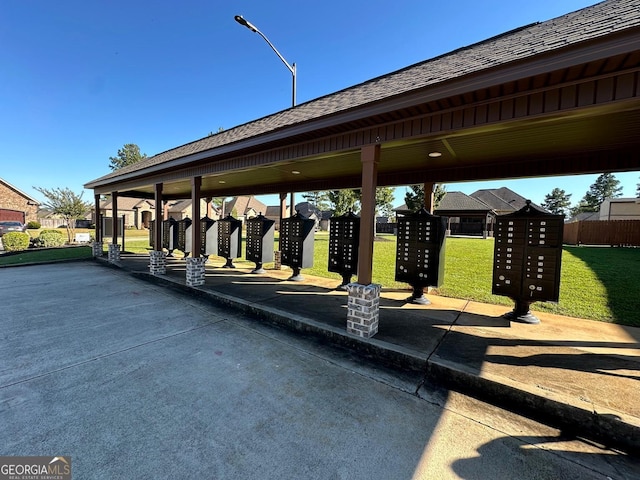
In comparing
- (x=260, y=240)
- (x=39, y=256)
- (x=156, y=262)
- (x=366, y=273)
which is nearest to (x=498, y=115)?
(x=366, y=273)

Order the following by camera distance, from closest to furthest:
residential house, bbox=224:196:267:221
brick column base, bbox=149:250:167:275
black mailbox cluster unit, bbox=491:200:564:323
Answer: black mailbox cluster unit, bbox=491:200:564:323
brick column base, bbox=149:250:167:275
residential house, bbox=224:196:267:221

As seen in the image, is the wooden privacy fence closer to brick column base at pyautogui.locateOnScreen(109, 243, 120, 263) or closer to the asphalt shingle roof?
the asphalt shingle roof

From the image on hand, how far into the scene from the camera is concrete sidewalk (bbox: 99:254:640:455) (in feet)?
8.60

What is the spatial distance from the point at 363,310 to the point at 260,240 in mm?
5825

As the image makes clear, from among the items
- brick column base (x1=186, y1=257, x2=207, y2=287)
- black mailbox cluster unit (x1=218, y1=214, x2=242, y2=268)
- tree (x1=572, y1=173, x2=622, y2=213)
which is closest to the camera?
brick column base (x1=186, y1=257, x2=207, y2=287)

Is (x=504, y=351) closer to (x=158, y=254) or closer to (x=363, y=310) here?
(x=363, y=310)

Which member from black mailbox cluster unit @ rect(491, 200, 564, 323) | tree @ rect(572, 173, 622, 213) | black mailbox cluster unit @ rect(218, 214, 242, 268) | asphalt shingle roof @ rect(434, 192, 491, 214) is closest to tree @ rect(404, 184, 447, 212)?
asphalt shingle roof @ rect(434, 192, 491, 214)

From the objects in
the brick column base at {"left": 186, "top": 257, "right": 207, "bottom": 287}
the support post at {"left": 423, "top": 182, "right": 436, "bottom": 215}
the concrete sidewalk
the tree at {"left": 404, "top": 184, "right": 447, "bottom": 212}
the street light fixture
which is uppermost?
the street light fixture

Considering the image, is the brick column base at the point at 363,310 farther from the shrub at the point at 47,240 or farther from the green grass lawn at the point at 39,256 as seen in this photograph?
the shrub at the point at 47,240

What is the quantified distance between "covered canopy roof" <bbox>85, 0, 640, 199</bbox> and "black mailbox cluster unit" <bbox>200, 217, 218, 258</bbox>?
3909 millimetres

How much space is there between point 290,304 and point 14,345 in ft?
14.0

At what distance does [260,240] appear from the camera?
9.27 m

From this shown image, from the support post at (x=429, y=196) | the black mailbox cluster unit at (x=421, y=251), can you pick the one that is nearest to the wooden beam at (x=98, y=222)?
the black mailbox cluster unit at (x=421, y=251)

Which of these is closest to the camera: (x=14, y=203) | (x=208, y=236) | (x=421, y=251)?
(x=421, y=251)
